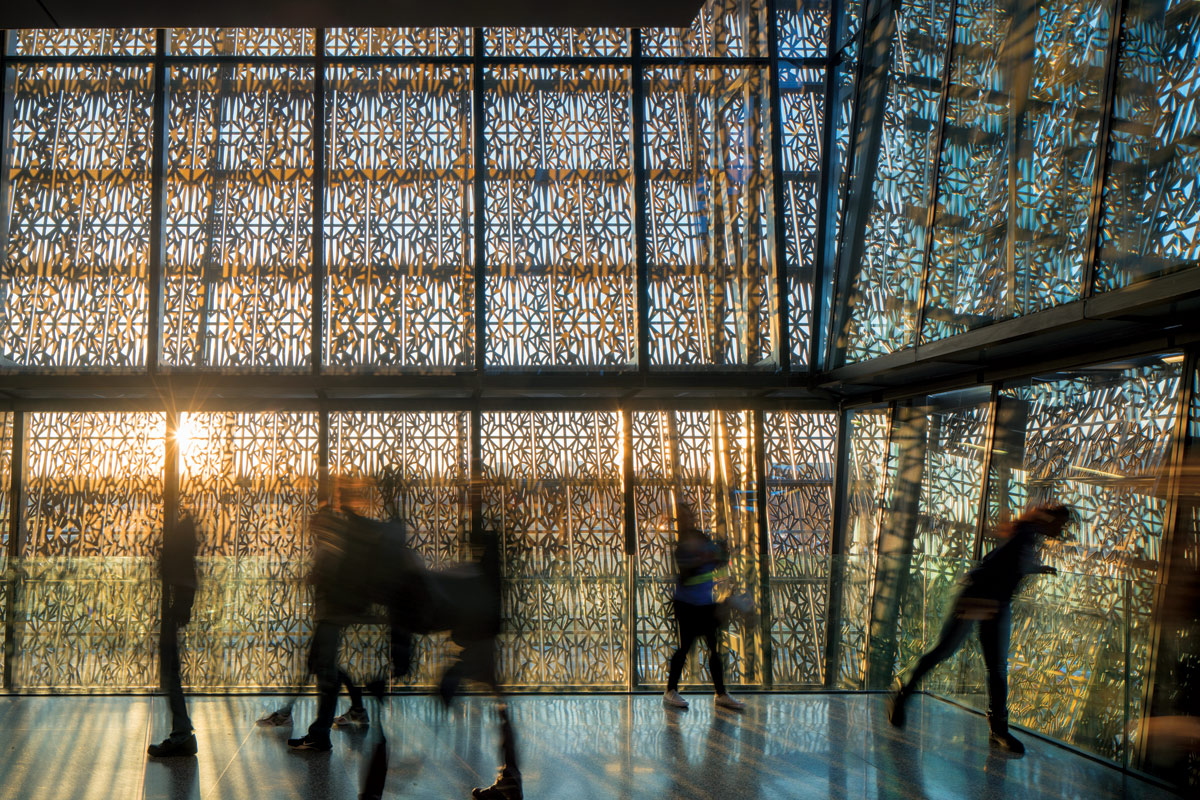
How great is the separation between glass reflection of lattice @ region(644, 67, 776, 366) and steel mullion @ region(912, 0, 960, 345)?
1.82m

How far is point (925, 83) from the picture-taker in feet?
25.5

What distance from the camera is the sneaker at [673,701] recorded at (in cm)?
579

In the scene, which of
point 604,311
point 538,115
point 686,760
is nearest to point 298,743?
point 686,760

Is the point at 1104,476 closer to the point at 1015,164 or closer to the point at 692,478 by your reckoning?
the point at 1015,164

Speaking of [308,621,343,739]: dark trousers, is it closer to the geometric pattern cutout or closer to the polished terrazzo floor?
the polished terrazzo floor

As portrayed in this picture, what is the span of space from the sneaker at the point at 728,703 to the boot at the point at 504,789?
167 centimetres

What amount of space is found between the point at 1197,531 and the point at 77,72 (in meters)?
9.42

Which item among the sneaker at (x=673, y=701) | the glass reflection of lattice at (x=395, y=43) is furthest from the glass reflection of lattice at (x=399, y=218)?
the sneaker at (x=673, y=701)

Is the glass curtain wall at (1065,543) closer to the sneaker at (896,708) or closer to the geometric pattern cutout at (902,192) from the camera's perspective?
the sneaker at (896,708)

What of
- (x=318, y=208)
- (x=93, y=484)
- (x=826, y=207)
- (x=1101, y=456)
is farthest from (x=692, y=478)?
(x=93, y=484)

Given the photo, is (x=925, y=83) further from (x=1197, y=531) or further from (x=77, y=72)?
(x=77, y=72)

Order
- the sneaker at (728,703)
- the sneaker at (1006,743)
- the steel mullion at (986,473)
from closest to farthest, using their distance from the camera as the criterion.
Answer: the sneaker at (1006,743)
the sneaker at (728,703)
the steel mullion at (986,473)

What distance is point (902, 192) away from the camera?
8109 millimetres

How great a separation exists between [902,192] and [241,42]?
6.02 m
